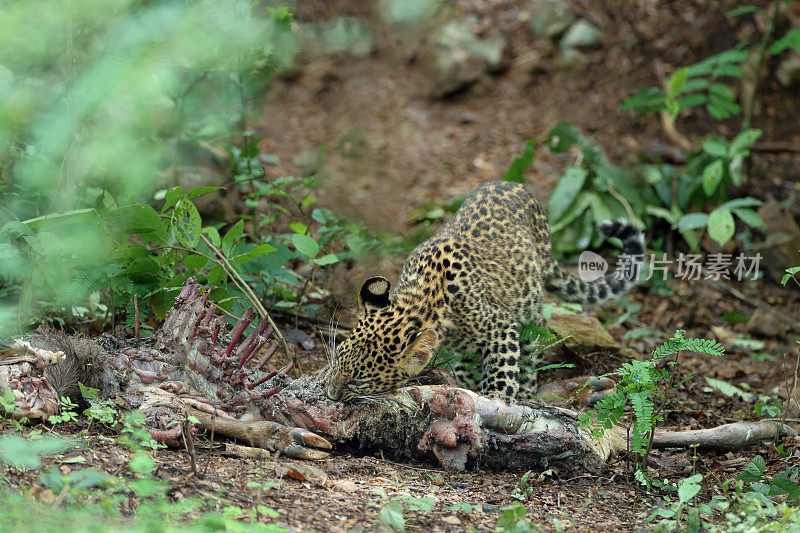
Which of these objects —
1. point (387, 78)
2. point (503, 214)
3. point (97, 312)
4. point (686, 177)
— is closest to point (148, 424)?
point (97, 312)

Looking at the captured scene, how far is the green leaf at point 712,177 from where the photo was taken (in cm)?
929

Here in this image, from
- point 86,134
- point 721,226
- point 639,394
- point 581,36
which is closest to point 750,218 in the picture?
point 721,226

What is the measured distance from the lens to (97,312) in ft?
17.9

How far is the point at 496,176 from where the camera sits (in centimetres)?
1154

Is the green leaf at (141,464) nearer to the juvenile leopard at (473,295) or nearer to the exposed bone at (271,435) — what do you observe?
the exposed bone at (271,435)

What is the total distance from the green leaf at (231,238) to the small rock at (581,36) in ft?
32.4

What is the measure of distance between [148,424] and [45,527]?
47.8 inches

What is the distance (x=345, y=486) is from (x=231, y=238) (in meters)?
1.94

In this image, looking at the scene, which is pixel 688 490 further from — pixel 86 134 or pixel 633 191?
pixel 633 191

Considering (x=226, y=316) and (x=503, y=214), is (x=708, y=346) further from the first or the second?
(x=226, y=316)

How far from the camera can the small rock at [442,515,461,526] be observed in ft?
12.2

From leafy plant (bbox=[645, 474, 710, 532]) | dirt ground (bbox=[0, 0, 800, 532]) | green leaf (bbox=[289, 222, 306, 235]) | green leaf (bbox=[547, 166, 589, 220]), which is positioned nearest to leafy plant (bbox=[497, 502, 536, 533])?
dirt ground (bbox=[0, 0, 800, 532])

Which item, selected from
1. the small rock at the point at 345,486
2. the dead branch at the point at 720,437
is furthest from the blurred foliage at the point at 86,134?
the dead branch at the point at 720,437

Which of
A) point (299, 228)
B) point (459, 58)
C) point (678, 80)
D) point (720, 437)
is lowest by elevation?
point (720, 437)
